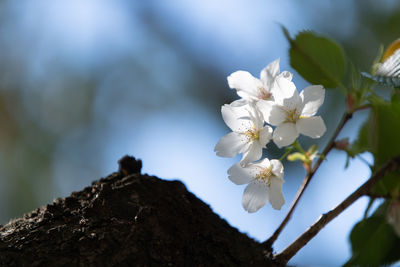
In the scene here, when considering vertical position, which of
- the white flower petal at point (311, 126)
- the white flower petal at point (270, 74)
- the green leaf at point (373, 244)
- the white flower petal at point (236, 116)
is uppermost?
the white flower petal at point (270, 74)

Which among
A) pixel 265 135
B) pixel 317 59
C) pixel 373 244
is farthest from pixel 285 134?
pixel 373 244

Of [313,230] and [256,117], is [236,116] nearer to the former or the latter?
[256,117]

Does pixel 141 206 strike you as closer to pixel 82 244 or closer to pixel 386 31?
pixel 82 244

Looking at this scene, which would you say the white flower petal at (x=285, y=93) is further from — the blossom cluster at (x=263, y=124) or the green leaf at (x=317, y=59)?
the green leaf at (x=317, y=59)

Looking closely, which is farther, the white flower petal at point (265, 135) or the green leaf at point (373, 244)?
the green leaf at point (373, 244)

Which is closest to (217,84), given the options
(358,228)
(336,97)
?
(336,97)

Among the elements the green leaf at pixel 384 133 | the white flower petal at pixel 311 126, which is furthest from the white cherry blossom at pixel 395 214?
the white flower petal at pixel 311 126
